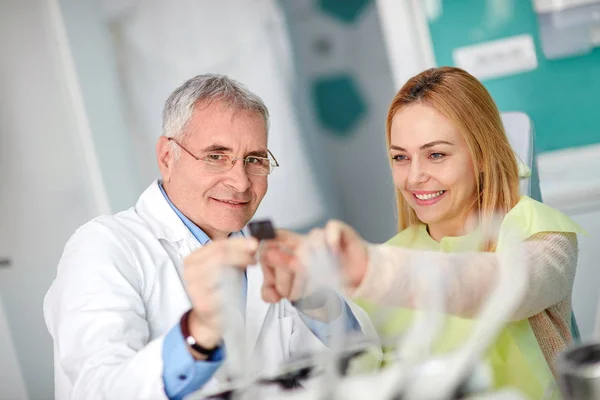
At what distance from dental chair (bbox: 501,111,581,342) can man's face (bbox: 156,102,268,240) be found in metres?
0.58

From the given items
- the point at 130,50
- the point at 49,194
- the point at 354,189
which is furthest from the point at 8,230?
the point at 354,189

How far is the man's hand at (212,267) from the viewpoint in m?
0.83

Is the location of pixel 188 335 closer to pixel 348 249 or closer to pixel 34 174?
pixel 348 249

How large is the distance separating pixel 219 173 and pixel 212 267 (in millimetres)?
715

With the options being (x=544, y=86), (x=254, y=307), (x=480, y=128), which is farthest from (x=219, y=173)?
(x=544, y=86)

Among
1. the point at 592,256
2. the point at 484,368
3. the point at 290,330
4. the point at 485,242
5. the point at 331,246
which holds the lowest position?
the point at 592,256

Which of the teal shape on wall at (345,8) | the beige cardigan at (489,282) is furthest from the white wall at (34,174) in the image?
the beige cardigan at (489,282)

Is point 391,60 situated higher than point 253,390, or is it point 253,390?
point 391,60

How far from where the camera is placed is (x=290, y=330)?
157 cm

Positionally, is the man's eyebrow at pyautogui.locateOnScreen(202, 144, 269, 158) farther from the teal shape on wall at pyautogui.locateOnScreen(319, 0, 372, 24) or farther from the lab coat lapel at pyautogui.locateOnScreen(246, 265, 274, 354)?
the teal shape on wall at pyautogui.locateOnScreen(319, 0, 372, 24)

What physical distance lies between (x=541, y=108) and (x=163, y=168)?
66.8 inches

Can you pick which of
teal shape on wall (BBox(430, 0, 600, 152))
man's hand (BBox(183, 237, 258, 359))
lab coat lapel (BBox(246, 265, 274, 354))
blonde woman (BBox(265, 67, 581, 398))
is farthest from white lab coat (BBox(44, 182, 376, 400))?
teal shape on wall (BBox(430, 0, 600, 152))

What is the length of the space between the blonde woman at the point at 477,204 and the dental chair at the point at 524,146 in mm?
143

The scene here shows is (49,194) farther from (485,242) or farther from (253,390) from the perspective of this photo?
(253,390)
